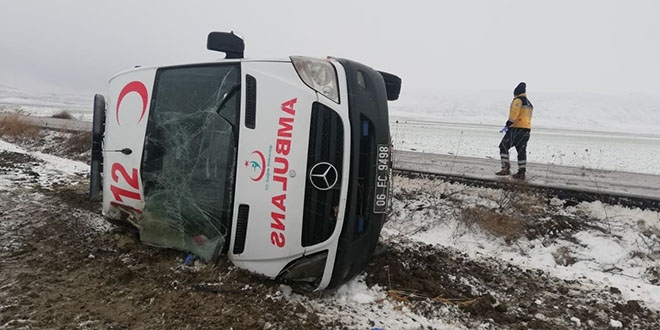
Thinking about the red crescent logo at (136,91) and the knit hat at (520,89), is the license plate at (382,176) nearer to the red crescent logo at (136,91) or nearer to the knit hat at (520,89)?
the red crescent logo at (136,91)

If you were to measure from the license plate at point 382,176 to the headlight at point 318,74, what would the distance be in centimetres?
45

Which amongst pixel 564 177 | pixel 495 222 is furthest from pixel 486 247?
pixel 564 177

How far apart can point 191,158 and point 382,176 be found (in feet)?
4.52

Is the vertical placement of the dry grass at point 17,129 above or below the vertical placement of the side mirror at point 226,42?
below

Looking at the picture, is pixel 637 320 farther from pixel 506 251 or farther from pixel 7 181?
pixel 7 181

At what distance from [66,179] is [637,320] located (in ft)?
21.5

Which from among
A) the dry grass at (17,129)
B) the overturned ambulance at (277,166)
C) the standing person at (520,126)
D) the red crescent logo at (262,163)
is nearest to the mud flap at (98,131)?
the overturned ambulance at (277,166)

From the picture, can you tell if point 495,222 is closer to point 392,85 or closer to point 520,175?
point 520,175

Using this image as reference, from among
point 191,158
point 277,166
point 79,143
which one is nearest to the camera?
point 277,166

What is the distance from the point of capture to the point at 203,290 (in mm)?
2498

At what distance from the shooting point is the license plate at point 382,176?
8.27 feet

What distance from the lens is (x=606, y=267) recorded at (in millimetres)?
4008

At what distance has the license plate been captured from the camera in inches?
99.2

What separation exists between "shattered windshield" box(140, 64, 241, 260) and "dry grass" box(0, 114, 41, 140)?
10.7 m
